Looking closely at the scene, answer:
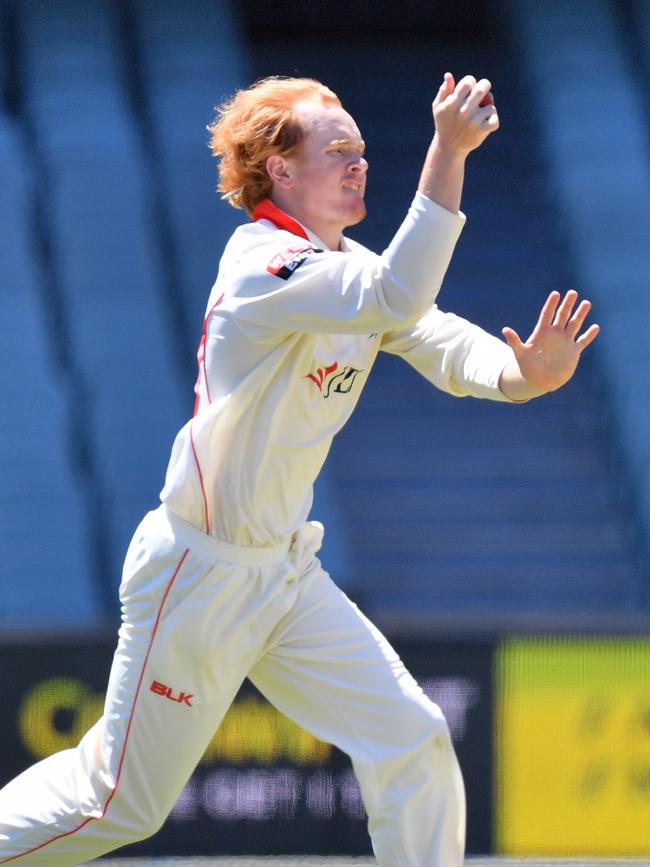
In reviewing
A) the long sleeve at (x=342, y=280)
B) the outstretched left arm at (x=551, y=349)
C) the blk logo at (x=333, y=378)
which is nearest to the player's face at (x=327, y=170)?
the long sleeve at (x=342, y=280)

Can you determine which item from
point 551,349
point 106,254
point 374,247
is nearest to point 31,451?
point 106,254

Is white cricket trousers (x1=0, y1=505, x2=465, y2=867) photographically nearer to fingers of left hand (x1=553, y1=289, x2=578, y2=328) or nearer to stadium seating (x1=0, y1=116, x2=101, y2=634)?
fingers of left hand (x1=553, y1=289, x2=578, y2=328)

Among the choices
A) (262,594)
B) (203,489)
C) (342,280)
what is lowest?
(262,594)

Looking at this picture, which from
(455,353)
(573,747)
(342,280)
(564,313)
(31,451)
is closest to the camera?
(342,280)

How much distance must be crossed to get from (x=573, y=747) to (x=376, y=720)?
1.50 m

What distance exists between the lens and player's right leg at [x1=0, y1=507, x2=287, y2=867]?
2934 millimetres

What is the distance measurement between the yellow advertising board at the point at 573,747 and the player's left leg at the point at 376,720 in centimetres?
134

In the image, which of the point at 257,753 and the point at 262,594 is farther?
the point at 257,753

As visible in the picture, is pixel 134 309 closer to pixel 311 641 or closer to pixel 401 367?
pixel 401 367

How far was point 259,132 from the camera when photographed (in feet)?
10.1

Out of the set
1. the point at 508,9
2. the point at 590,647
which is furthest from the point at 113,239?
the point at 590,647

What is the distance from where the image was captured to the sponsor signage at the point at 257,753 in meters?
4.29

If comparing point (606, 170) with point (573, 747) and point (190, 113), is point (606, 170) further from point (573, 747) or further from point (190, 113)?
point (573, 747)

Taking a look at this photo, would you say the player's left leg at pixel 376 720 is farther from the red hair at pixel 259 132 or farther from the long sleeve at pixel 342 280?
the red hair at pixel 259 132
